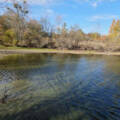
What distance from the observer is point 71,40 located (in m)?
36.6

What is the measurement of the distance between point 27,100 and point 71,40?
1313 inches

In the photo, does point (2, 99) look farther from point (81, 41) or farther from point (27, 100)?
point (81, 41)

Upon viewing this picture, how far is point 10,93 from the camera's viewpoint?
5.43m

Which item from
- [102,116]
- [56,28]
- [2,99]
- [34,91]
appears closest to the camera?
[102,116]

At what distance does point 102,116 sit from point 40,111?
2.46 metres

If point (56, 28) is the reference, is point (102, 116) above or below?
below

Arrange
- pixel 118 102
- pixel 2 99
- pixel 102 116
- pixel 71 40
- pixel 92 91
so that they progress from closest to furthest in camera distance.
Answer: pixel 102 116 < pixel 2 99 < pixel 118 102 < pixel 92 91 < pixel 71 40

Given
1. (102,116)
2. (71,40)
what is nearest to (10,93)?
(102,116)

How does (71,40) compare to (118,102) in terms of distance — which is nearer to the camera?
(118,102)

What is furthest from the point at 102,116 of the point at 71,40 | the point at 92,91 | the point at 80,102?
the point at 71,40

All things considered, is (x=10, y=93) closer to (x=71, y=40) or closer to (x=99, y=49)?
(x=71, y=40)

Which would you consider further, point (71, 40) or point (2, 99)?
point (71, 40)

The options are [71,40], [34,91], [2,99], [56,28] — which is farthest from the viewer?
[56,28]

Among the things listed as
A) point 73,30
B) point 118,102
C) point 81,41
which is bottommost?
point 118,102
